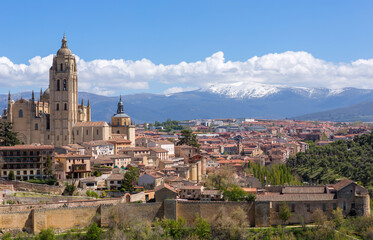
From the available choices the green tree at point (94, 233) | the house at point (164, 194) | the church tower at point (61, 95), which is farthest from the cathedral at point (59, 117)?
the green tree at point (94, 233)

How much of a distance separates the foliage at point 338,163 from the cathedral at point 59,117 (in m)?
25.4

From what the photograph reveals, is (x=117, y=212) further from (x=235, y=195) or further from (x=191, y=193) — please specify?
(x=235, y=195)

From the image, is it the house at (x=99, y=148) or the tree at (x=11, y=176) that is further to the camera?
the house at (x=99, y=148)

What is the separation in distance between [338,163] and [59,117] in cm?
3533

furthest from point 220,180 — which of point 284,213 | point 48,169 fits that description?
point 48,169

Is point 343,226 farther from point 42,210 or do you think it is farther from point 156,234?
point 42,210

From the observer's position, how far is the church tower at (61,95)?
7719 centimetres

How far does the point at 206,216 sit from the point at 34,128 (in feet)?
134

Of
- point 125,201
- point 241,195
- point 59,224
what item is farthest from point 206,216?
point 59,224

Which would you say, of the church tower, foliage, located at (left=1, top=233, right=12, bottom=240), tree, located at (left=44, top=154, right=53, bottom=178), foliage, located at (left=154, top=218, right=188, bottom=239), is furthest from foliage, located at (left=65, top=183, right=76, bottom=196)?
the church tower

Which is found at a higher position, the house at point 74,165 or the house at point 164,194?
the house at point 74,165

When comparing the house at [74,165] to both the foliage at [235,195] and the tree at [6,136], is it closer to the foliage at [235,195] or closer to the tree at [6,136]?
the tree at [6,136]

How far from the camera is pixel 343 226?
43.3m

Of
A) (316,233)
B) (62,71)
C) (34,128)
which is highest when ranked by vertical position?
(62,71)
